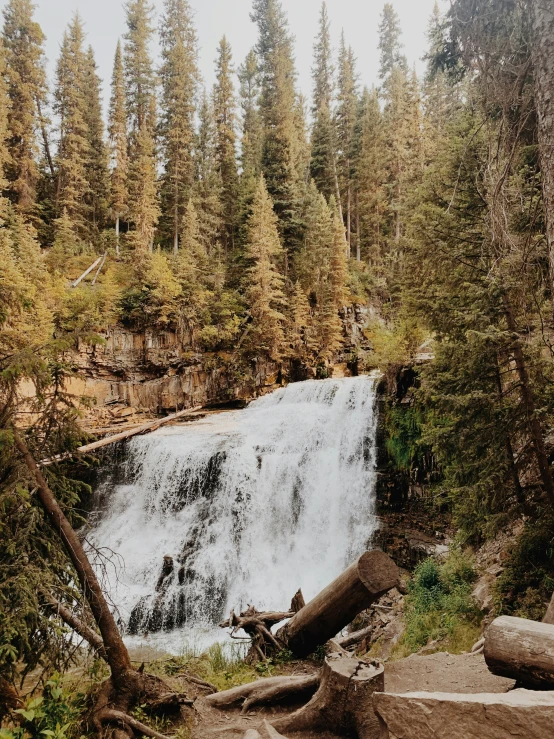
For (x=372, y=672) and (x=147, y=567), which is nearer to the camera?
(x=372, y=672)

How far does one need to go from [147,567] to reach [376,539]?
21.9 ft

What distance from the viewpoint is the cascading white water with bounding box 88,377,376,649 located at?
1127 centimetres

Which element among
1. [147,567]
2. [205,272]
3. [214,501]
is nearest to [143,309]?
[205,272]

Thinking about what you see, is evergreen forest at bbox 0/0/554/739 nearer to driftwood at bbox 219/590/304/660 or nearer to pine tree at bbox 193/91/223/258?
pine tree at bbox 193/91/223/258

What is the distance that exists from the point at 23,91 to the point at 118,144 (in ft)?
21.4

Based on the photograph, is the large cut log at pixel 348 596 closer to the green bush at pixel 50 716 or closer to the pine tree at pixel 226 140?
the green bush at pixel 50 716

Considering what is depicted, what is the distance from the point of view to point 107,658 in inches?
170

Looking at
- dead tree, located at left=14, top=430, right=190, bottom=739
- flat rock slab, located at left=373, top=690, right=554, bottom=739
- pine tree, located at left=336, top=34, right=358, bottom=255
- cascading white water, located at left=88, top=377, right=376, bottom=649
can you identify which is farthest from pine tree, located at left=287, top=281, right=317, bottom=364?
flat rock slab, located at left=373, top=690, right=554, bottom=739

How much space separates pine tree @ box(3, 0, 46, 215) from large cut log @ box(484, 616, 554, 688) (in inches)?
1298

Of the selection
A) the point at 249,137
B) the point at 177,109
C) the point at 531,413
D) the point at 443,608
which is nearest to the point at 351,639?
the point at 443,608

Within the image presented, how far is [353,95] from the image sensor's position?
38.0 m

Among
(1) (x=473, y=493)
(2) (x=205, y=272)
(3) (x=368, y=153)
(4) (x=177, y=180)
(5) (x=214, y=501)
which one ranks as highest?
(3) (x=368, y=153)

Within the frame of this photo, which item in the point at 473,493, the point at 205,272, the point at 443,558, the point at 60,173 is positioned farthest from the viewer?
the point at 60,173

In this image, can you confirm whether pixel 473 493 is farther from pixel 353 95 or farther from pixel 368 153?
pixel 353 95
